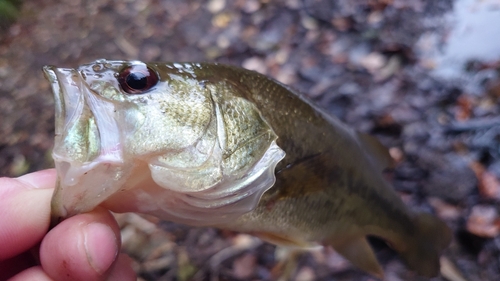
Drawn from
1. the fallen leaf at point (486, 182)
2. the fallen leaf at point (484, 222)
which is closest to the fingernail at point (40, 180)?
the fallen leaf at point (484, 222)

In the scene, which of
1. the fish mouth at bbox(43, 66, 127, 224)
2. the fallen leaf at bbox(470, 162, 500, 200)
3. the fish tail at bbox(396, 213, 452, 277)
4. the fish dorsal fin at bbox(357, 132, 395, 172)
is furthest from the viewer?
the fallen leaf at bbox(470, 162, 500, 200)

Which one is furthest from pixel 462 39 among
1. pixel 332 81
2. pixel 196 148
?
pixel 196 148

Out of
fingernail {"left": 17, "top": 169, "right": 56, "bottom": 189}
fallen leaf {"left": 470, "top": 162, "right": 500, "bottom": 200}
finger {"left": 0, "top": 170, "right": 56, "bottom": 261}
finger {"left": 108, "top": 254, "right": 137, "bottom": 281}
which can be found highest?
fingernail {"left": 17, "top": 169, "right": 56, "bottom": 189}

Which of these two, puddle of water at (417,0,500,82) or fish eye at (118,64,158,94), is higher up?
fish eye at (118,64,158,94)

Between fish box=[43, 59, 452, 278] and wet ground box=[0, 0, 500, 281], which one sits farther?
wet ground box=[0, 0, 500, 281]

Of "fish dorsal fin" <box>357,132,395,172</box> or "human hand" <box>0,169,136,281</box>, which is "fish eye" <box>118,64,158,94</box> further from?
"fish dorsal fin" <box>357,132,395,172</box>

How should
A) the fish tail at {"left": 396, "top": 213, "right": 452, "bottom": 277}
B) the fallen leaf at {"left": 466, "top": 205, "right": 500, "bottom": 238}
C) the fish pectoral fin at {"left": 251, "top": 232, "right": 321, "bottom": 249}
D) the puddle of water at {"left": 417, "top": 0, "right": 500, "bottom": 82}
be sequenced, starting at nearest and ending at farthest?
the fish pectoral fin at {"left": 251, "top": 232, "right": 321, "bottom": 249}
the fish tail at {"left": 396, "top": 213, "right": 452, "bottom": 277}
the fallen leaf at {"left": 466, "top": 205, "right": 500, "bottom": 238}
the puddle of water at {"left": 417, "top": 0, "right": 500, "bottom": 82}

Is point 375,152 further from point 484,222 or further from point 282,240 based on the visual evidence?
point 484,222

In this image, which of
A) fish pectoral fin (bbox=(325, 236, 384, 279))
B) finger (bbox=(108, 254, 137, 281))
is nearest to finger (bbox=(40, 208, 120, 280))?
finger (bbox=(108, 254, 137, 281))

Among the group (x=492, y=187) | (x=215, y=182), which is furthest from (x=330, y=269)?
(x=215, y=182)
